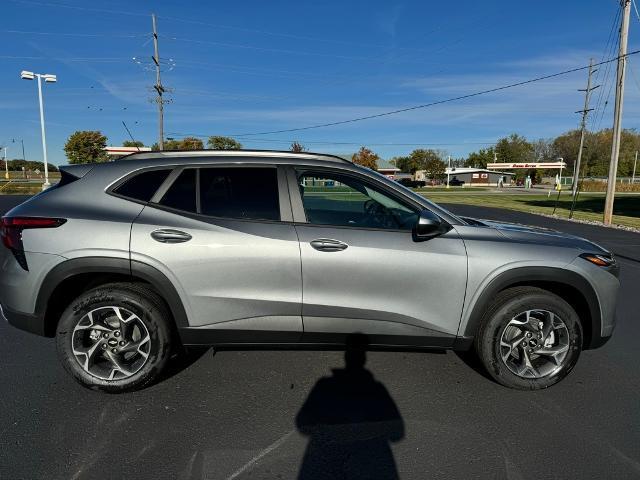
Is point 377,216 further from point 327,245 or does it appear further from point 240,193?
point 240,193

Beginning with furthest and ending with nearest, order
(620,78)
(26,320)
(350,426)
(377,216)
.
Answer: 1. (620,78)
2. (377,216)
3. (26,320)
4. (350,426)

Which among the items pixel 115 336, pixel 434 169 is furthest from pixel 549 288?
pixel 434 169

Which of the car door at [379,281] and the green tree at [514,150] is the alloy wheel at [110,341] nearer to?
the car door at [379,281]

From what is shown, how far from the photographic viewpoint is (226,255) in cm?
291

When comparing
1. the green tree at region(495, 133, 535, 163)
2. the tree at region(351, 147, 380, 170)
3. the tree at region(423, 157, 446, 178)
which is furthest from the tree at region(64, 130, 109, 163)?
the green tree at region(495, 133, 535, 163)

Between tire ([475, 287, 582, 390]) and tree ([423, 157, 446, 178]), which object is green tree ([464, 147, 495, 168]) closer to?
tree ([423, 157, 446, 178])

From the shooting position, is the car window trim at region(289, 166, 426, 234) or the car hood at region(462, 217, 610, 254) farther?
the car hood at region(462, 217, 610, 254)

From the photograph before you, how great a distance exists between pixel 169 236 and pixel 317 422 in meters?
1.60

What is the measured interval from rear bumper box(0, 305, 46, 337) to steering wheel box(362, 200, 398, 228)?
96.7 inches

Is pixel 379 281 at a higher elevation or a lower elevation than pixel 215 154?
lower

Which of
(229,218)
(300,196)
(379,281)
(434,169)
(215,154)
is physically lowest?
(379,281)

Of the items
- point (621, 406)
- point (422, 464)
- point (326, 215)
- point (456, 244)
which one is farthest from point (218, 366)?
point (621, 406)

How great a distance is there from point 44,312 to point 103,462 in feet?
3.99

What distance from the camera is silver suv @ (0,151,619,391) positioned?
2.91m
